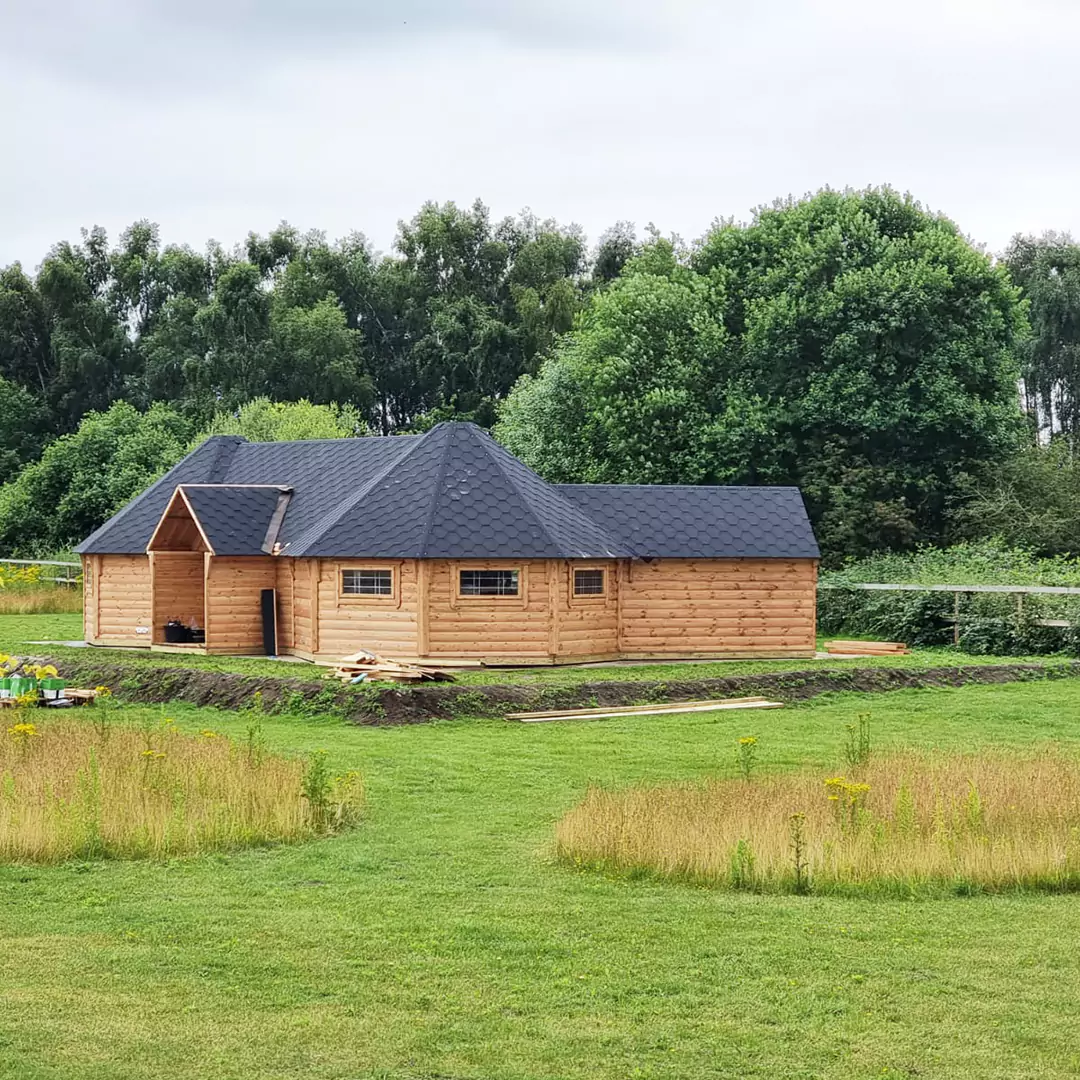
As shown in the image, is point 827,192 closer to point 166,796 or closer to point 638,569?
point 638,569

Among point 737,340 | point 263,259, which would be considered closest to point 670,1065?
point 737,340

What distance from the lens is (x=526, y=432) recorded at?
4919 centimetres

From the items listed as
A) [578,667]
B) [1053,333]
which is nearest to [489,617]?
[578,667]

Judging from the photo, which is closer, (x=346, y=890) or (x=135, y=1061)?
(x=135, y=1061)

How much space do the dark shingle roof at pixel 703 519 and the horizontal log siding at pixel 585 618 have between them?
1.14 meters

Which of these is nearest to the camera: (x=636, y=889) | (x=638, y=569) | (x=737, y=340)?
(x=636, y=889)

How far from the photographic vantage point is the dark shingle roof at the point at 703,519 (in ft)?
98.8

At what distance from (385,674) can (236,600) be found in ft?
24.4

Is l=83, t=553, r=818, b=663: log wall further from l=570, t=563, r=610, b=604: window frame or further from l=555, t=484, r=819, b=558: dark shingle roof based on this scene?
l=555, t=484, r=819, b=558: dark shingle roof

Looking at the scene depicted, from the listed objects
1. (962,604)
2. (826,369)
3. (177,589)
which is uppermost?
(826,369)

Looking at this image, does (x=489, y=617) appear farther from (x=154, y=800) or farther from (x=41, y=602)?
(x=41, y=602)

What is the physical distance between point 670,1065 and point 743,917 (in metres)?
3.02

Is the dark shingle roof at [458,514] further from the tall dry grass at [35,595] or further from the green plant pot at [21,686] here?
the tall dry grass at [35,595]

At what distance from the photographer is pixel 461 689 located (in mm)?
22781
